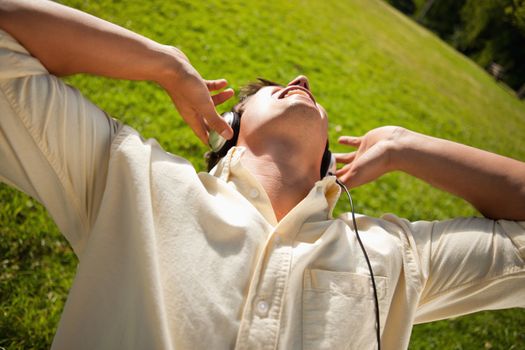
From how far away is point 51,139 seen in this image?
44.8 inches

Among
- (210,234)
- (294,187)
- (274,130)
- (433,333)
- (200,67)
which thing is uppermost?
(274,130)

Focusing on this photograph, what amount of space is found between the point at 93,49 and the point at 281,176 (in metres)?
1.06

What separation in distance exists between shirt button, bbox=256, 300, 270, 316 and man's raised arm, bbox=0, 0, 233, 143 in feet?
2.99

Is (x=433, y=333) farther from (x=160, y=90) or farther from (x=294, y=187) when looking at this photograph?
(x=160, y=90)

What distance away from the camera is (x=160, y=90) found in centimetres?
416

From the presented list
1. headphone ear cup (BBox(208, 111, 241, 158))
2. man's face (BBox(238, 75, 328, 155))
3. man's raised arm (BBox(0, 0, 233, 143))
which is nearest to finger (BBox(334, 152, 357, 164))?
man's face (BBox(238, 75, 328, 155))

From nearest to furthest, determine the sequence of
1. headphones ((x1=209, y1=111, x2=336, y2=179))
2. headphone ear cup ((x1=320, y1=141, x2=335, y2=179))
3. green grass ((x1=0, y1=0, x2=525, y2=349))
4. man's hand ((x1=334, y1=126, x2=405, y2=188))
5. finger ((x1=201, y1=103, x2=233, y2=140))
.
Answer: finger ((x1=201, y1=103, x2=233, y2=140)) → headphones ((x1=209, y1=111, x2=336, y2=179)) → man's hand ((x1=334, y1=126, x2=405, y2=188)) → headphone ear cup ((x1=320, y1=141, x2=335, y2=179)) → green grass ((x1=0, y1=0, x2=525, y2=349))

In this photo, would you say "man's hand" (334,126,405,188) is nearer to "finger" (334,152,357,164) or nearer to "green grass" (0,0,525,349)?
"finger" (334,152,357,164)

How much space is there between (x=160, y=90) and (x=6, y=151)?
10.5 ft

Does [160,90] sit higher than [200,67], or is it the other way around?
[200,67]

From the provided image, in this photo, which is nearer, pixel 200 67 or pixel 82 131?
pixel 82 131

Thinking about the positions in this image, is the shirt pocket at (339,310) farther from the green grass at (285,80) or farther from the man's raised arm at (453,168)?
the green grass at (285,80)

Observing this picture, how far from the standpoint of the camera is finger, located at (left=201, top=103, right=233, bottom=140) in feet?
5.21

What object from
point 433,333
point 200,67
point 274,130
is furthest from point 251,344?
point 200,67
